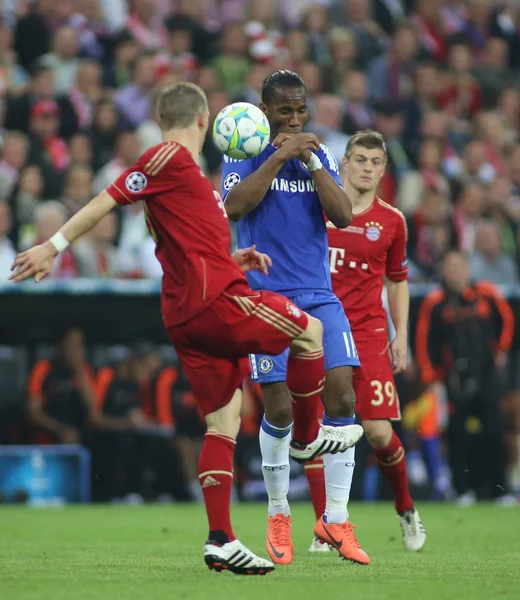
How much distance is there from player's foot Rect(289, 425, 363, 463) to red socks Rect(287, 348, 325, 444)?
71 millimetres

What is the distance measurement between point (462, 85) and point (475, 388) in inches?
288

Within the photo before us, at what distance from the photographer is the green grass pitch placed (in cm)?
554

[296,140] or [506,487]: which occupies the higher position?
[296,140]

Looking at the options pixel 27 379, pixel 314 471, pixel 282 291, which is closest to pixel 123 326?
pixel 27 379

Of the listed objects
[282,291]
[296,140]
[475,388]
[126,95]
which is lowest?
[475,388]

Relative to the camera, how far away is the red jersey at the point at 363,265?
853 centimetres

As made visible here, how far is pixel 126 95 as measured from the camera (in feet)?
54.0

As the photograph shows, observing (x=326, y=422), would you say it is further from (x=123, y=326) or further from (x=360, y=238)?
(x=123, y=326)

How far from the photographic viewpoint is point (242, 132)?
6805 millimetres

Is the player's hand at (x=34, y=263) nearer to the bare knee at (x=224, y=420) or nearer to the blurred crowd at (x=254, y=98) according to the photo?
the bare knee at (x=224, y=420)

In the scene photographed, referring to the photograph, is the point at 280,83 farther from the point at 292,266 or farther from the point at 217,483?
the point at 217,483

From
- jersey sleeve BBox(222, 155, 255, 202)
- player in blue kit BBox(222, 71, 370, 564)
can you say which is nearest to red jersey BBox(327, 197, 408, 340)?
player in blue kit BBox(222, 71, 370, 564)

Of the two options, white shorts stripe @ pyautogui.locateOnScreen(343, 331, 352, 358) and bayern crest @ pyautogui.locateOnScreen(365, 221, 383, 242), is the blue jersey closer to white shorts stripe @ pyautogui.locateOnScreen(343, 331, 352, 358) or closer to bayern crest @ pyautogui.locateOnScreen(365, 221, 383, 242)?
white shorts stripe @ pyautogui.locateOnScreen(343, 331, 352, 358)

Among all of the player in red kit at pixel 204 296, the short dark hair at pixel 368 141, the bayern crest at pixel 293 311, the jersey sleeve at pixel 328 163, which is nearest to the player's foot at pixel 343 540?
the player in red kit at pixel 204 296
